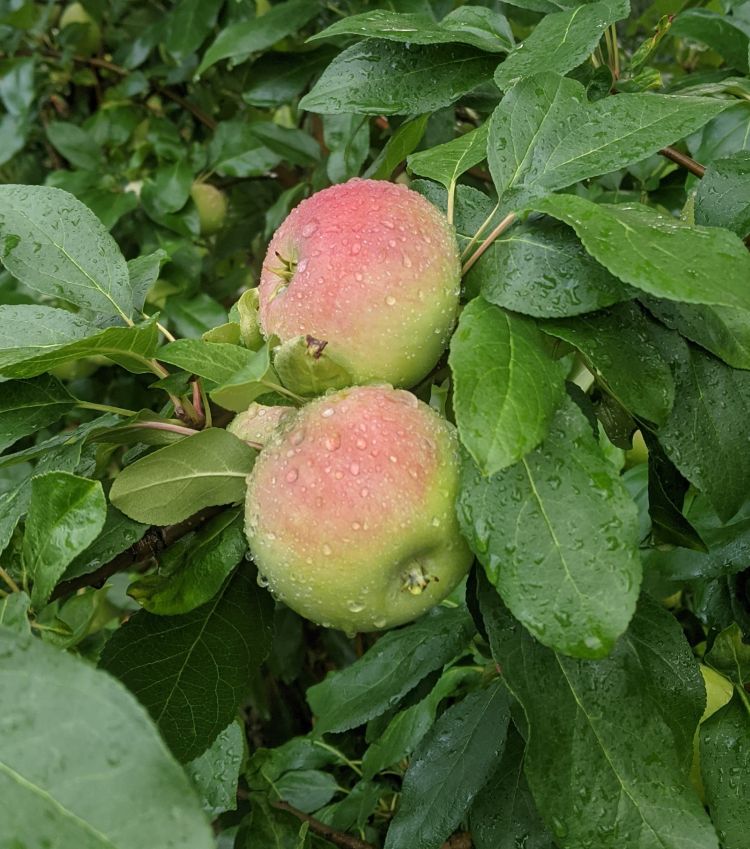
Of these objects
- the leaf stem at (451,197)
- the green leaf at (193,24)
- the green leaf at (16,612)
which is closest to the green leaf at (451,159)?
the leaf stem at (451,197)

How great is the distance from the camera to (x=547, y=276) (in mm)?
477

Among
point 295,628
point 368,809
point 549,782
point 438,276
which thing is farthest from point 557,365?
point 295,628

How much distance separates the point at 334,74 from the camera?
703 millimetres

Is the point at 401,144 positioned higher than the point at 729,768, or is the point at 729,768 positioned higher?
the point at 401,144

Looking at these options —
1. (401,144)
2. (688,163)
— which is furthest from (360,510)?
(688,163)

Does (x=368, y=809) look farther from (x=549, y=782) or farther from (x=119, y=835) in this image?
(x=119, y=835)

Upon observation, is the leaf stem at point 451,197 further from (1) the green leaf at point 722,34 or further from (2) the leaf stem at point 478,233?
(1) the green leaf at point 722,34

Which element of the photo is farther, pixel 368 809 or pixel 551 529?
pixel 368 809

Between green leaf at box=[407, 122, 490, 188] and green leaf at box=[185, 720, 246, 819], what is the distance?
0.50m

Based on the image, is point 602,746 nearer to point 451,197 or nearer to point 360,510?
point 360,510

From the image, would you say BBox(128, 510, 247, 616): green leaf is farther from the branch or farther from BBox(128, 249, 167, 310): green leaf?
the branch

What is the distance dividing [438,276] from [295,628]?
912mm

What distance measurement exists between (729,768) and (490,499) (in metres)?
0.31

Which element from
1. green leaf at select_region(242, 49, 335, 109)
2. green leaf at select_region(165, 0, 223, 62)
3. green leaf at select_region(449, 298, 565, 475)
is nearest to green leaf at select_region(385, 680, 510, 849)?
green leaf at select_region(449, 298, 565, 475)
